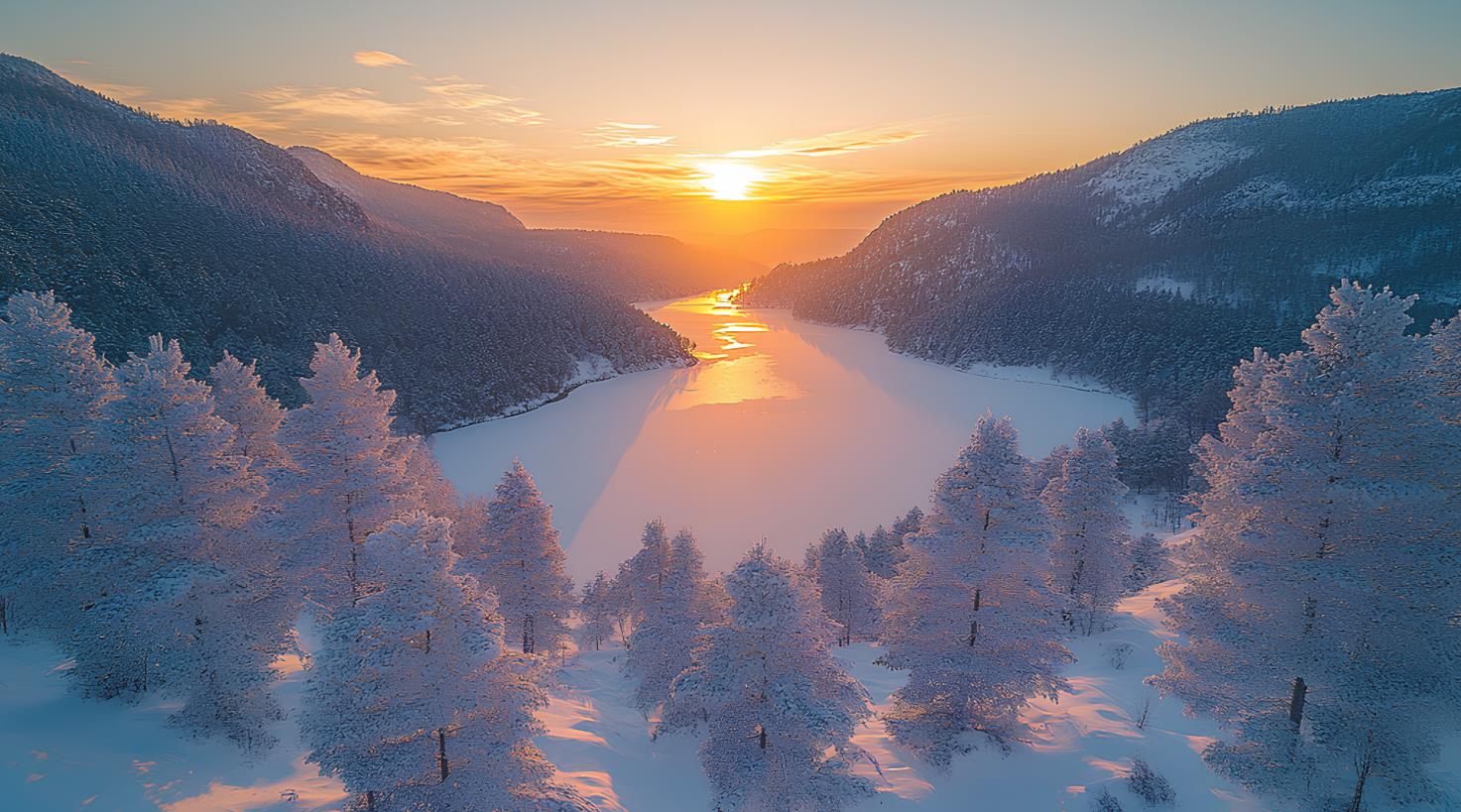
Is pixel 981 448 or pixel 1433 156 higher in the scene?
pixel 1433 156

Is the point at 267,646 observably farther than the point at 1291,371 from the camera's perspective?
Yes

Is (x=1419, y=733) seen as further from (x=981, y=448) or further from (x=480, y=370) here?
(x=480, y=370)

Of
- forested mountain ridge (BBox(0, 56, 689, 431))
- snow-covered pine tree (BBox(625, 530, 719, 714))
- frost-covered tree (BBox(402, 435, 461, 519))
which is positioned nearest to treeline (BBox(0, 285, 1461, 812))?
snow-covered pine tree (BBox(625, 530, 719, 714))

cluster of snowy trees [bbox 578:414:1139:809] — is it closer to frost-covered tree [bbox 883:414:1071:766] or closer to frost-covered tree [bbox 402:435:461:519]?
frost-covered tree [bbox 883:414:1071:766]

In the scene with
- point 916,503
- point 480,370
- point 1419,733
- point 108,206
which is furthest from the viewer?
point 480,370

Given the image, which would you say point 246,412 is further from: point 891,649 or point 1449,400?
point 1449,400

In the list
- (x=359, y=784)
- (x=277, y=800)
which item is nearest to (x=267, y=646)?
(x=277, y=800)
